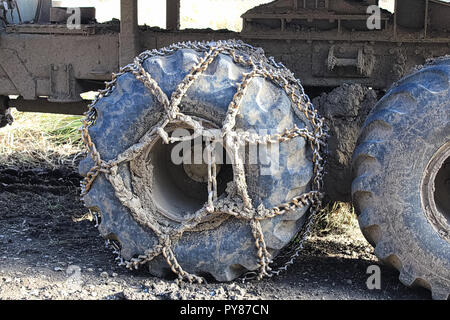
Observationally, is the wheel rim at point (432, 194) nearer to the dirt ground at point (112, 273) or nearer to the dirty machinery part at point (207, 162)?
the dirt ground at point (112, 273)

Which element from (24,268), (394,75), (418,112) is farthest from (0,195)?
(418,112)

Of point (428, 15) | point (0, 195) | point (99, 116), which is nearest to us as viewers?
point (99, 116)

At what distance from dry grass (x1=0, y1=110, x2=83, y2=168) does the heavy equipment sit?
3.86 metres

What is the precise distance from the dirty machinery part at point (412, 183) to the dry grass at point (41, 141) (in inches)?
185

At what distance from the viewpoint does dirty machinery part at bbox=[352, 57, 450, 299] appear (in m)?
3.53

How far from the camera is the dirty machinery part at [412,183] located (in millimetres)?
3531

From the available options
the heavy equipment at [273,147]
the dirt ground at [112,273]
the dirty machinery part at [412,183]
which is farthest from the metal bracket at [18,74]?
the dirty machinery part at [412,183]

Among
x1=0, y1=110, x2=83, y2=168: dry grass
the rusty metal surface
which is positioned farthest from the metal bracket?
x1=0, y1=110, x2=83, y2=168: dry grass

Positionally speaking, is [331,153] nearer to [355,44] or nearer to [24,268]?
[355,44]

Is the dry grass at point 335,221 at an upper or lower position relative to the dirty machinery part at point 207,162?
lower

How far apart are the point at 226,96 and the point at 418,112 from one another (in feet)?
3.31

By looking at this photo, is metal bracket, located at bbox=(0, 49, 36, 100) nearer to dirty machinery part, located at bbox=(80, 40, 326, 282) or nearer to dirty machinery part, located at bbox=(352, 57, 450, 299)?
dirty machinery part, located at bbox=(80, 40, 326, 282)

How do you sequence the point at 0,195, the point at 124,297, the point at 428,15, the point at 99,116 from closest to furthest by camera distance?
the point at 124,297 < the point at 99,116 < the point at 428,15 < the point at 0,195

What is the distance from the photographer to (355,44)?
445 centimetres
